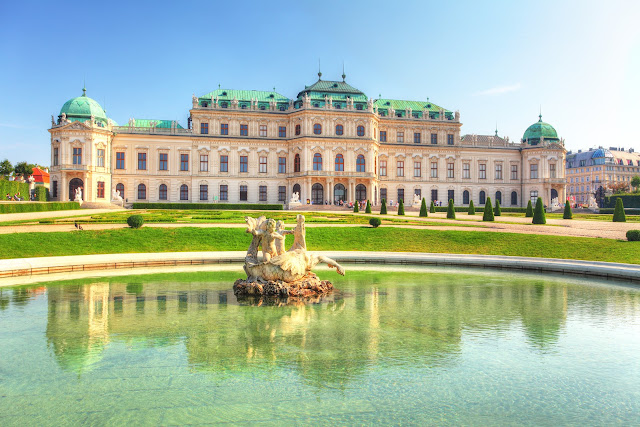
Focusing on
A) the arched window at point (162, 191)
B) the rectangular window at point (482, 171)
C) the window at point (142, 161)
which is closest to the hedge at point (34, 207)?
the window at point (142, 161)

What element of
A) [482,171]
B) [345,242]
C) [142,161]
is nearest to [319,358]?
[345,242]

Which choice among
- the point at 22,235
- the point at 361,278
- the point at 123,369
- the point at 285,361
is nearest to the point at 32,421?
the point at 123,369

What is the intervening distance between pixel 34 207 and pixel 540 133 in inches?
2471

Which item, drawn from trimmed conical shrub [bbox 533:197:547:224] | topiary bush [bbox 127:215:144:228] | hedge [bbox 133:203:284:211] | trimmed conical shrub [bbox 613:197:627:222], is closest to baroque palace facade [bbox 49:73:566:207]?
hedge [bbox 133:203:284:211]

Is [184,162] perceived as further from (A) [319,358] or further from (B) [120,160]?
(A) [319,358]

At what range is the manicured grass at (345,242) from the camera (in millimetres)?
21688

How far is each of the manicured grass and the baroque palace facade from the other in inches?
1301

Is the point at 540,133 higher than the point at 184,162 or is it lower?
higher

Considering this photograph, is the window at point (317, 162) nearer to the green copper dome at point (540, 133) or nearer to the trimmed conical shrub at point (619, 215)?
the green copper dome at point (540, 133)

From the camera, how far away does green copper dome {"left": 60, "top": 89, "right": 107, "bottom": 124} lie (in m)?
57.6

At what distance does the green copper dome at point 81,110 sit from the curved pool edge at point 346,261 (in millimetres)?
43782

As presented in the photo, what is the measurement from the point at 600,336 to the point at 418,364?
435cm

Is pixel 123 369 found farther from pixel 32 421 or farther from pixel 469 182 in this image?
pixel 469 182

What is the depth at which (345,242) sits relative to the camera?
25.6 metres
